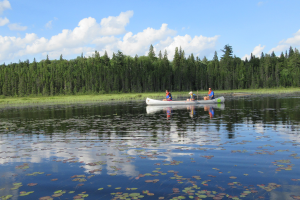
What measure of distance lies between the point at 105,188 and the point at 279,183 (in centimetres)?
491

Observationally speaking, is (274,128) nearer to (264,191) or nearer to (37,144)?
(264,191)

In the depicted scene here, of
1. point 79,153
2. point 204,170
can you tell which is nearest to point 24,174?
point 79,153

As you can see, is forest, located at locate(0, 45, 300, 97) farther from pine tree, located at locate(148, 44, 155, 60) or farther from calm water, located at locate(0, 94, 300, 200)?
calm water, located at locate(0, 94, 300, 200)

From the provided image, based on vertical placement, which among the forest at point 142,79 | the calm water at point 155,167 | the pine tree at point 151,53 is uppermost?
the pine tree at point 151,53

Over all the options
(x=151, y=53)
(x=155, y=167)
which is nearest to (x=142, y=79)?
(x=151, y=53)

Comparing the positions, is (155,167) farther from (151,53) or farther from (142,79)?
(151,53)

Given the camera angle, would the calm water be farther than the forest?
No

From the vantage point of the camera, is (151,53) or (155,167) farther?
(151,53)

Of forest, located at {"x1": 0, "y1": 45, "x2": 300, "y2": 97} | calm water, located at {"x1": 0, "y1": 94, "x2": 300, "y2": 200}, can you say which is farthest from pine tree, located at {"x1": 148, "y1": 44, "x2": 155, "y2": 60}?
calm water, located at {"x1": 0, "y1": 94, "x2": 300, "y2": 200}

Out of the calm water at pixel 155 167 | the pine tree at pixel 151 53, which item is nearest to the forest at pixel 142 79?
the pine tree at pixel 151 53

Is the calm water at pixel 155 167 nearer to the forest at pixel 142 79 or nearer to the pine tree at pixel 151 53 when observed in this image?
the forest at pixel 142 79

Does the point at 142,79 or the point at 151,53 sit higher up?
the point at 151,53

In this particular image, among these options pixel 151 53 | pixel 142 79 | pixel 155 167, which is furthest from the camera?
→ pixel 151 53

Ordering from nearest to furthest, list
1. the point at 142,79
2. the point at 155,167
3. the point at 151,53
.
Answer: the point at 155,167, the point at 142,79, the point at 151,53
